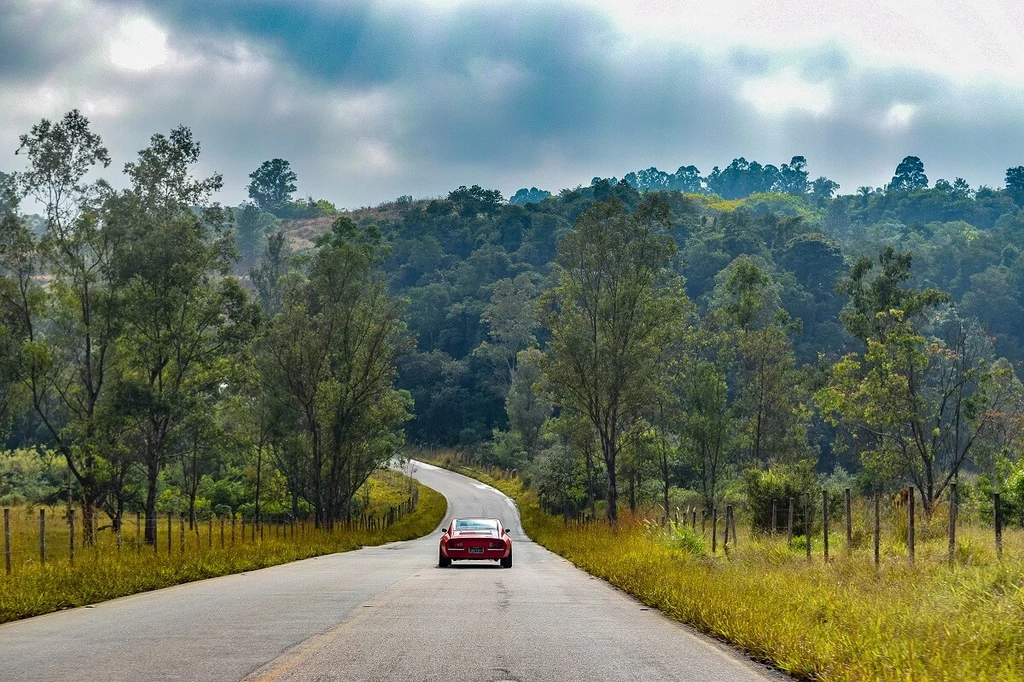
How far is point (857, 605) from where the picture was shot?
1201 centimetres

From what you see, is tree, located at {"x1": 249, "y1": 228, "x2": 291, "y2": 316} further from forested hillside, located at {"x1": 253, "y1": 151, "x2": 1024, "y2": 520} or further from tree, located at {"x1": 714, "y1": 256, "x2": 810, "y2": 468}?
tree, located at {"x1": 714, "y1": 256, "x2": 810, "y2": 468}

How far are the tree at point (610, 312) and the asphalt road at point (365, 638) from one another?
3277 centimetres

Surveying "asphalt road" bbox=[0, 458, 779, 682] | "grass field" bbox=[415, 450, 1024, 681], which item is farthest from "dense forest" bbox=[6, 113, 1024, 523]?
"asphalt road" bbox=[0, 458, 779, 682]

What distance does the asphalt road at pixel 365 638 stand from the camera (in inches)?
333

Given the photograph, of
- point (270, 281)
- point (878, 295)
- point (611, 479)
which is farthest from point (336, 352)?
point (270, 281)

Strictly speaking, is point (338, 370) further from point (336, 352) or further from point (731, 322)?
point (731, 322)

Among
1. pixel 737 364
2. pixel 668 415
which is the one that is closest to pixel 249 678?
pixel 668 415

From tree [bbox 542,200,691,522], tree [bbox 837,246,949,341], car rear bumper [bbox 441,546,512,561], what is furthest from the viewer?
tree [bbox 837,246,949,341]

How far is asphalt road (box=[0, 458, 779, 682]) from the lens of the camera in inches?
333

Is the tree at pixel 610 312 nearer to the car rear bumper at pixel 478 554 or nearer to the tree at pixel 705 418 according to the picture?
the tree at pixel 705 418

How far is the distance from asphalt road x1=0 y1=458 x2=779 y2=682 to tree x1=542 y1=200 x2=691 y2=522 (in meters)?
32.8

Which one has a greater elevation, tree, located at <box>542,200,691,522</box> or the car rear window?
tree, located at <box>542,200,691,522</box>

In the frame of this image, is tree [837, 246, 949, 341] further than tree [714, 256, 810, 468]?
No

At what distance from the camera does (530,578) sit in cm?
2197
